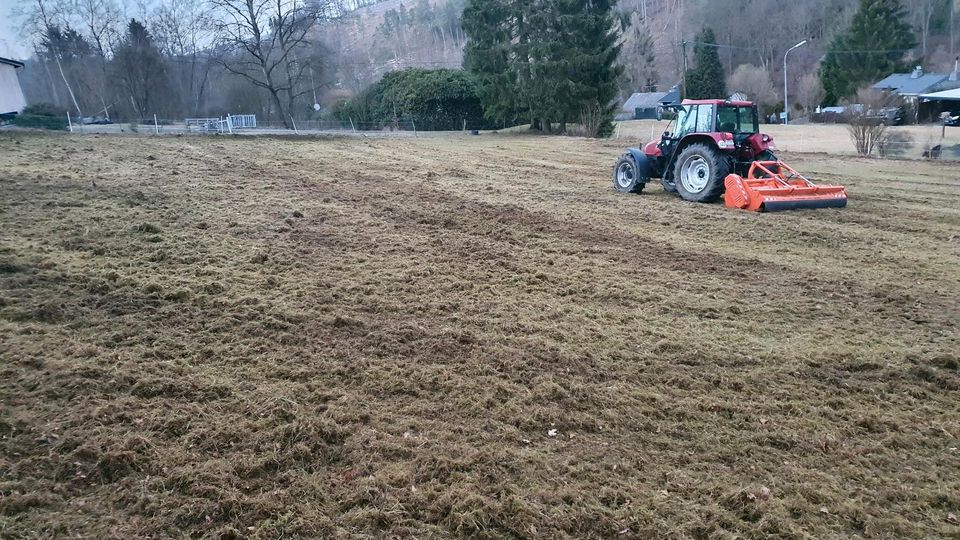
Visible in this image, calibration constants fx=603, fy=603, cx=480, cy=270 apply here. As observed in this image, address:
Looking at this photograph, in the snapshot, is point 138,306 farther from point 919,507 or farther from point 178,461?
point 919,507

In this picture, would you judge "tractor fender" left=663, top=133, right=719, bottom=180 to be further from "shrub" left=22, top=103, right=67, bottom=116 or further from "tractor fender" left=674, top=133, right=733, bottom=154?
"shrub" left=22, top=103, right=67, bottom=116

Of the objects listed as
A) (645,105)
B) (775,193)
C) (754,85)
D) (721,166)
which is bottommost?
(775,193)

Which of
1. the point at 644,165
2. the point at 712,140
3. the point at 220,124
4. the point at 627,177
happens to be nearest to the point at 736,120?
the point at 712,140

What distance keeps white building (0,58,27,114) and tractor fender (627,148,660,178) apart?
33.7m

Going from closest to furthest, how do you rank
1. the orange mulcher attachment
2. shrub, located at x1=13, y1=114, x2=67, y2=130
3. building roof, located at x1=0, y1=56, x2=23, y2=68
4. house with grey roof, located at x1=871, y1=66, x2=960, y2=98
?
the orange mulcher attachment → shrub, located at x1=13, y1=114, x2=67, y2=130 → building roof, located at x1=0, y1=56, x2=23, y2=68 → house with grey roof, located at x1=871, y1=66, x2=960, y2=98

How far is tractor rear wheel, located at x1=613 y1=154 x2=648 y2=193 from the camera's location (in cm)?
1143

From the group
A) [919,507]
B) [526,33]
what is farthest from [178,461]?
[526,33]

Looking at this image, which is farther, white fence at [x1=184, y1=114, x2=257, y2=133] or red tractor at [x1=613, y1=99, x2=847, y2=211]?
white fence at [x1=184, y1=114, x2=257, y2=133]

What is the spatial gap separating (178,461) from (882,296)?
5.96 meters

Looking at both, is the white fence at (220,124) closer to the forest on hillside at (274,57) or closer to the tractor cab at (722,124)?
the forest on hillside at (274,57)

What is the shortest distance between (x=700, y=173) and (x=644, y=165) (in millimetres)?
1085

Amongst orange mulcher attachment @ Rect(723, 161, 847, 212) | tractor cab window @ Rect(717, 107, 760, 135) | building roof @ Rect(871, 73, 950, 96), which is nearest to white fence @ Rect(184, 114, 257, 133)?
tractor cab window @ Rect(717, 107, 760, 135)

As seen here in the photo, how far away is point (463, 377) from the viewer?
12.9 feet

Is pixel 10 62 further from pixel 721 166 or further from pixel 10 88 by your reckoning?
pixel 721 166
